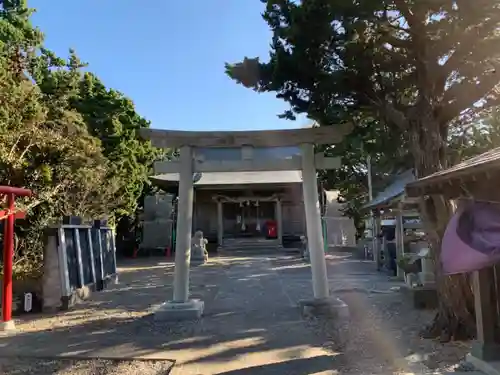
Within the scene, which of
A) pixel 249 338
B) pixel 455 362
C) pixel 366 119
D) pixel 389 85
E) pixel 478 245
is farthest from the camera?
pixel 366 119

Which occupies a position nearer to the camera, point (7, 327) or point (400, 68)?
point (7, 327)

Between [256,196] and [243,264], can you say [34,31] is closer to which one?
[243,264]

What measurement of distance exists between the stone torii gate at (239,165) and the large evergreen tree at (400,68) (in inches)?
22.3

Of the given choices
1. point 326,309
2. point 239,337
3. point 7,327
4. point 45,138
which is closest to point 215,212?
point 45,138

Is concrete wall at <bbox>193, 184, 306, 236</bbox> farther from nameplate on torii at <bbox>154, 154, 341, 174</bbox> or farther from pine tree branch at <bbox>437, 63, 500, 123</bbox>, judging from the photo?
pine tree branch at <bbox>437, 63, 500, 123</bbox>

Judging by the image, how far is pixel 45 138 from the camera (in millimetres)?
10758

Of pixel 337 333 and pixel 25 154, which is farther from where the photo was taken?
pixel 25 154

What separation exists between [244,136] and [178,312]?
344cm

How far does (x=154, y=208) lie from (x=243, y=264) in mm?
9197

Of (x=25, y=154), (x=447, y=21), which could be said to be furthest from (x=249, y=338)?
(x=25, y=154)

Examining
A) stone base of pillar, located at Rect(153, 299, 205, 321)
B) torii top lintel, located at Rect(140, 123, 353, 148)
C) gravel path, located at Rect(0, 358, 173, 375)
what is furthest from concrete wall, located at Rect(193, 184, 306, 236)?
gravel path, located at Rect(0, 358, 173, 375)

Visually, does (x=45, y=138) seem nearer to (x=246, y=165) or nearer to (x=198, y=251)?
(x=246, y=165)

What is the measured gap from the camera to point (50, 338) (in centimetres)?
731

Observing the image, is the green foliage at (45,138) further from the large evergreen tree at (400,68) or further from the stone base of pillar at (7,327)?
the large evergreen tree at (400,68)
